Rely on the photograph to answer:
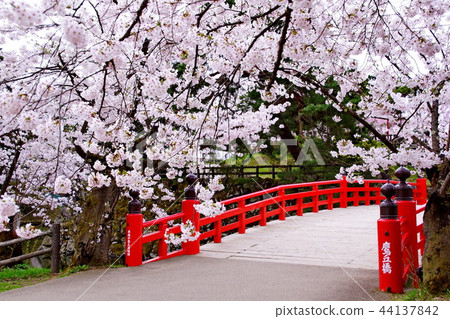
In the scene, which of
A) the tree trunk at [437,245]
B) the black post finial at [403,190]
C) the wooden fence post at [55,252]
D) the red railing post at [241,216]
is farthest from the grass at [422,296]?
the wooden fence post at [55,252]

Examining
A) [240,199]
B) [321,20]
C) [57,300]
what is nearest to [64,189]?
[57,300]

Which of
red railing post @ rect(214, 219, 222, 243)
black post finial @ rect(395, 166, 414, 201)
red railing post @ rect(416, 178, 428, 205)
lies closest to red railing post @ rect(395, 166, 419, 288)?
black post finial @ rect(395, 166, 414, 201)

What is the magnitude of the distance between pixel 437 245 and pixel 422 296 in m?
0.58

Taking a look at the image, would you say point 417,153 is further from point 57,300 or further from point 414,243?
point 57,300

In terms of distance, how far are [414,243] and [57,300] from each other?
4.33m

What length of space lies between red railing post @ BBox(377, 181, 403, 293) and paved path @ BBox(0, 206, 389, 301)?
0.22 m

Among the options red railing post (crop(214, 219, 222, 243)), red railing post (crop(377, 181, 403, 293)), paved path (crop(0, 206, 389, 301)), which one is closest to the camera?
red railing post (crop(377, 181, 403, 293))

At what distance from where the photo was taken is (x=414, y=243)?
5.53 metres

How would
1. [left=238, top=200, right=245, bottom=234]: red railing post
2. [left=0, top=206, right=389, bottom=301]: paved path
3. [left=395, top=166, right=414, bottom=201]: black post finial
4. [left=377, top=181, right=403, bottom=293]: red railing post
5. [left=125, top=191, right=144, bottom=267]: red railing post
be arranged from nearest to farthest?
1. [left=377, top=181, right=403, bottom=293]: red railing post
2. [left=0, top=206, right=389, bottom=301]: paved path
3. [left=395, top=166, right=414, bottom=201]: black post finial
4. [left=125, top=191, right=144, bottom=267]: red railing post
5. [left=238, top=200, right=245, bottom=234]: red railing post

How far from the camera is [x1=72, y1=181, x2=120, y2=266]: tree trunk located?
732cm

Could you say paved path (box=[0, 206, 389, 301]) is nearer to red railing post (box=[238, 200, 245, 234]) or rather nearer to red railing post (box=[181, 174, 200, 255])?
red railing post (box=[181, 174, 200, 255])

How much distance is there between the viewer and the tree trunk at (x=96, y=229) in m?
7.32

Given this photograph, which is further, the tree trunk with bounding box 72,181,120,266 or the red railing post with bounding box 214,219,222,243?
the red railing post with bounding box 214,219,222,243

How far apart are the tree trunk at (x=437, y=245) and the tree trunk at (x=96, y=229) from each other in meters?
4.85
